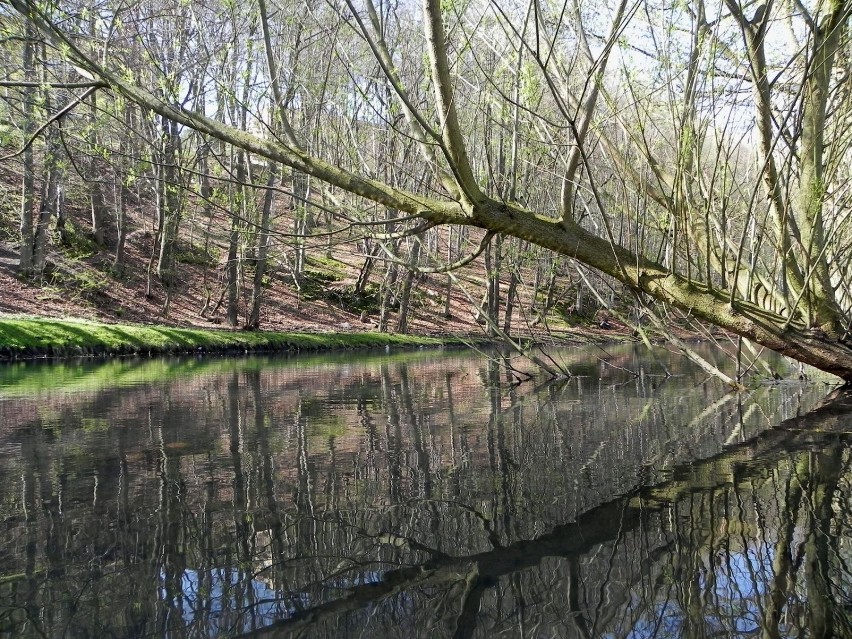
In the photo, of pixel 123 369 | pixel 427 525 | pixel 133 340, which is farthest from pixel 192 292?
pixel 427 525

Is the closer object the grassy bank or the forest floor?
the grassy bank

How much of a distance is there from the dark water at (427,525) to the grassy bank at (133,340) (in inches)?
484

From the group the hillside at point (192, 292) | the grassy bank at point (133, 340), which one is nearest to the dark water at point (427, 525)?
the grassy bank at point (133, 340)

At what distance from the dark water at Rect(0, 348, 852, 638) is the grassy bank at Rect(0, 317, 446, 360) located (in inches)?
484

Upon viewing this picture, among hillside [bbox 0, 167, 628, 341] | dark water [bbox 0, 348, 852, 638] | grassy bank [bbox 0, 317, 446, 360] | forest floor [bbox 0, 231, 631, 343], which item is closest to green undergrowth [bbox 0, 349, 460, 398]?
grassy bank [bbox 0, 317, 446, 360]

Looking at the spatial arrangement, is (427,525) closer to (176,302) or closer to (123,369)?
(123,369)

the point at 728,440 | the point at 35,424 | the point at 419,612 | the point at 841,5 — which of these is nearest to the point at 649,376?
the point at 728,440

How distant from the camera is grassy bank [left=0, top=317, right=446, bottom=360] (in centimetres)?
1922

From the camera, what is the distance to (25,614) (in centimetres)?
286

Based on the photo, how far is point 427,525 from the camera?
408cm

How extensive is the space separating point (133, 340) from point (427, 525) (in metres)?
19.5

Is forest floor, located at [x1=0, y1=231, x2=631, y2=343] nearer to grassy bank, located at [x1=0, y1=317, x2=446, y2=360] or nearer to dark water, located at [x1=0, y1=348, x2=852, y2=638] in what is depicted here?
grassy bank, located at [x1=0, y1=317, x2=446, y2=360]

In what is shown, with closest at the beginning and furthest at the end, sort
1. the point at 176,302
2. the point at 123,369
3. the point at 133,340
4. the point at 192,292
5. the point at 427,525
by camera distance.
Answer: the point at 427,525 → the point at 123,369 → the point at 133,340 → the point at 176,302 → the point at 192,292

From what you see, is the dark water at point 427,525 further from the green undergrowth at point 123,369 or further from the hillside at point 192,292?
the hillside at point 192,292
